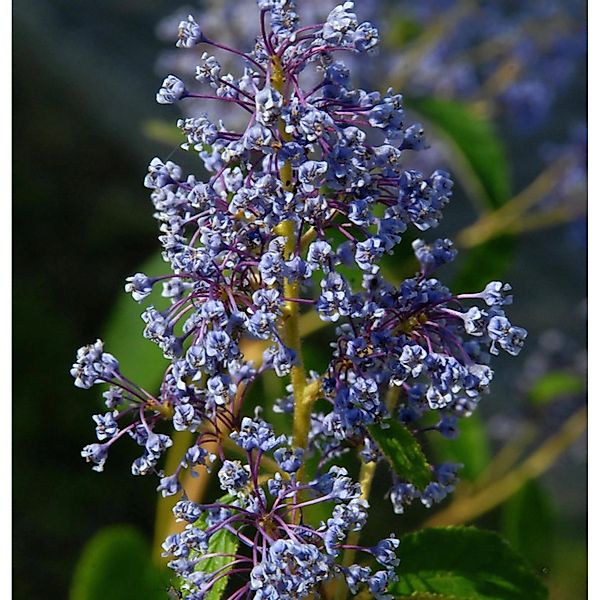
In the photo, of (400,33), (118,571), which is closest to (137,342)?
(118,571)

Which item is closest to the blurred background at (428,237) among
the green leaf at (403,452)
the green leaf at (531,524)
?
the green leaf at (531,524)

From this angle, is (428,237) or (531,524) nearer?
(531,524)

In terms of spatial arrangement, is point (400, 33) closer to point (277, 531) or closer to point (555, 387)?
point (555, 387)

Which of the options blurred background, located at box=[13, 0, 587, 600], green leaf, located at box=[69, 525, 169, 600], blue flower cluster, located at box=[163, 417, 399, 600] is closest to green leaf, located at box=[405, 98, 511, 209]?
blurred background, located at box=[13, 0, 587, 600]

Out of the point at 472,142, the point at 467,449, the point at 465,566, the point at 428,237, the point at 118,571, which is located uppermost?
the point at 428,237

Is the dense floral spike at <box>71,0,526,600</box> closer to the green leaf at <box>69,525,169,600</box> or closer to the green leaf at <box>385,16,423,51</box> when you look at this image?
the green leaf at <box>69,525,169,600</box>
